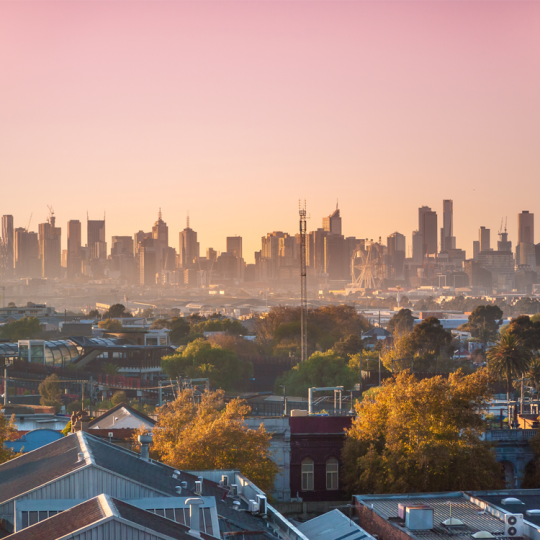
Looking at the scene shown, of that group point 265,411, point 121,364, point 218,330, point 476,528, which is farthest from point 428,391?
point 218,330

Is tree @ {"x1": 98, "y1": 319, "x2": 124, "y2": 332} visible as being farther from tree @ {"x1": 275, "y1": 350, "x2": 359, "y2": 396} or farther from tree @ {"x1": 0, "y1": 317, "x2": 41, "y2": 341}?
tree @ {"x1": 275, "y1": 350, "x2": 359, "y2": 396}

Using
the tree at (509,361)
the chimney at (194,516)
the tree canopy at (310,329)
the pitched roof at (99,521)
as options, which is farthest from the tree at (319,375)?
the pitched roof at (99,521)

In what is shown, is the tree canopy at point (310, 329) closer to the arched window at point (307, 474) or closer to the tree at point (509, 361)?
the tree at point (509, 361)

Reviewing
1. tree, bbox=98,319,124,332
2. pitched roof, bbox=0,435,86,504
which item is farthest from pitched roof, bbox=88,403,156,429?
tree, bbox=98,319,124,332

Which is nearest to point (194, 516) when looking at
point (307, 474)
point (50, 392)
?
point (307, 474)

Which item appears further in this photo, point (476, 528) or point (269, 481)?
point (269, 481)

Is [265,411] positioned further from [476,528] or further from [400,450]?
[476,528]
